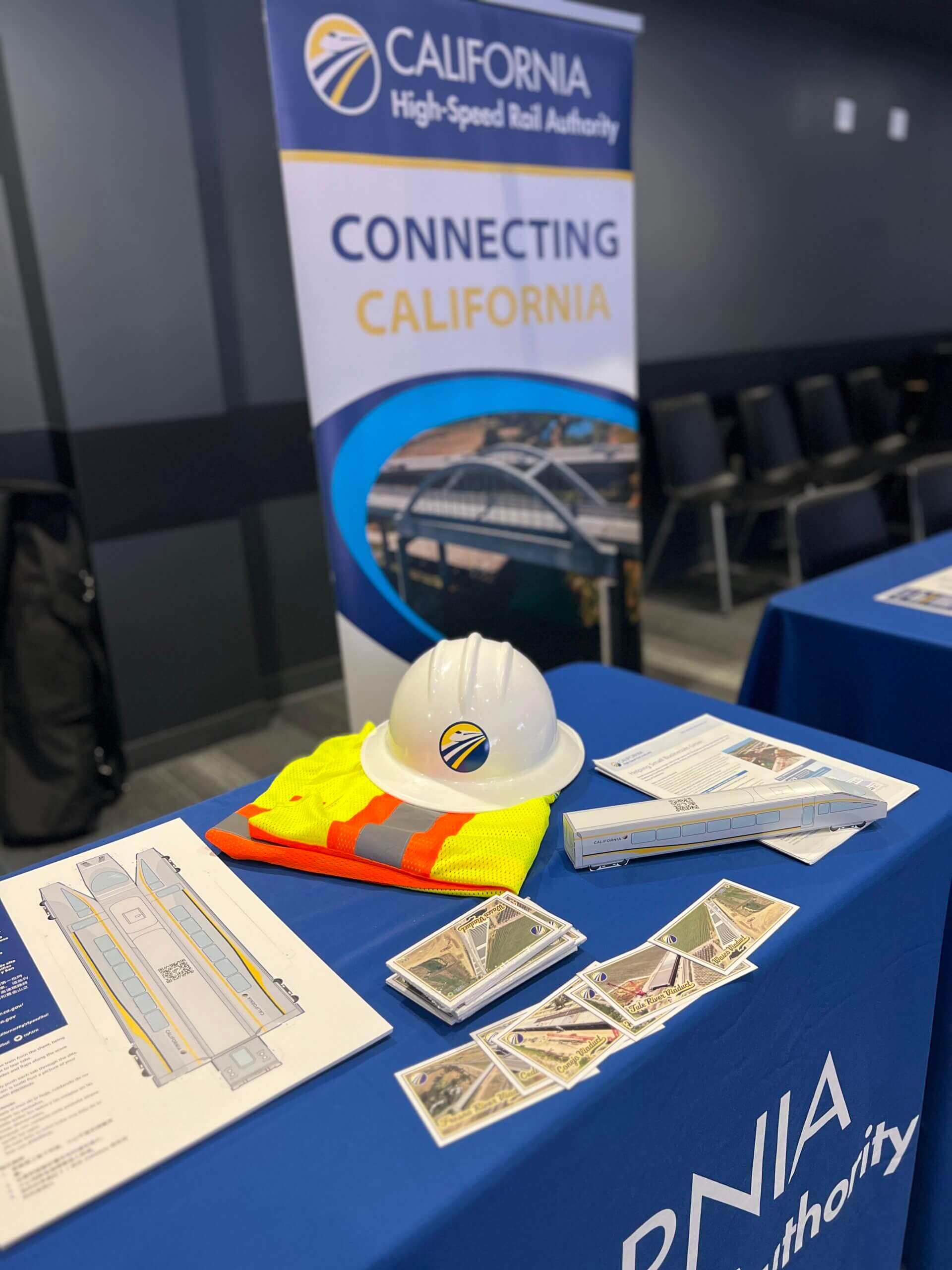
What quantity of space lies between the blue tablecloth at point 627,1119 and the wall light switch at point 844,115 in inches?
181

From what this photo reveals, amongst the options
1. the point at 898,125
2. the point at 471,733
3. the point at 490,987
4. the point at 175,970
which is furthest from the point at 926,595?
the point at 898,125

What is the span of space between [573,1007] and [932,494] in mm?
2361

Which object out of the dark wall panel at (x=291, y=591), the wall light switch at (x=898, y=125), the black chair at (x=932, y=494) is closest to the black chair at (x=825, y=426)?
the wall light switch at (x=898, y=125)

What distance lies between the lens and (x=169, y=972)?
2.68 feet

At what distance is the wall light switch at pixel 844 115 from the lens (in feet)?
15.1

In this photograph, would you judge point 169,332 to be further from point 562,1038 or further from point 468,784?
point 562,1038

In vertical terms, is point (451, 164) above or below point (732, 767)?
above

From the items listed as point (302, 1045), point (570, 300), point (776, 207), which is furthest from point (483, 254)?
point (776, 207)

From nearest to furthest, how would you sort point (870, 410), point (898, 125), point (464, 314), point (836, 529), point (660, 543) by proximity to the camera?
point (464, 314) → point (836, 529) → point (660, 543) → point (870, 410) → point (898, 125)

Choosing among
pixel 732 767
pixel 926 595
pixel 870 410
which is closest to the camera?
pixel 732 767

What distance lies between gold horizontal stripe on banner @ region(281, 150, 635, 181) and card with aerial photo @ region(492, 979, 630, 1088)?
169 centimetres

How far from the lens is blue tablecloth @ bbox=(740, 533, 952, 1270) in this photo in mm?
1579

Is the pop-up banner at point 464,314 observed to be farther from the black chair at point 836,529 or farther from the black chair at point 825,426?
the black chair at point 825,426

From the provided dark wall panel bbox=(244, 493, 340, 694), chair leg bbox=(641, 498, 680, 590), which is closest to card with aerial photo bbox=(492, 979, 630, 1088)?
dark wall panel bbox=(244, 493, 340, 694)
